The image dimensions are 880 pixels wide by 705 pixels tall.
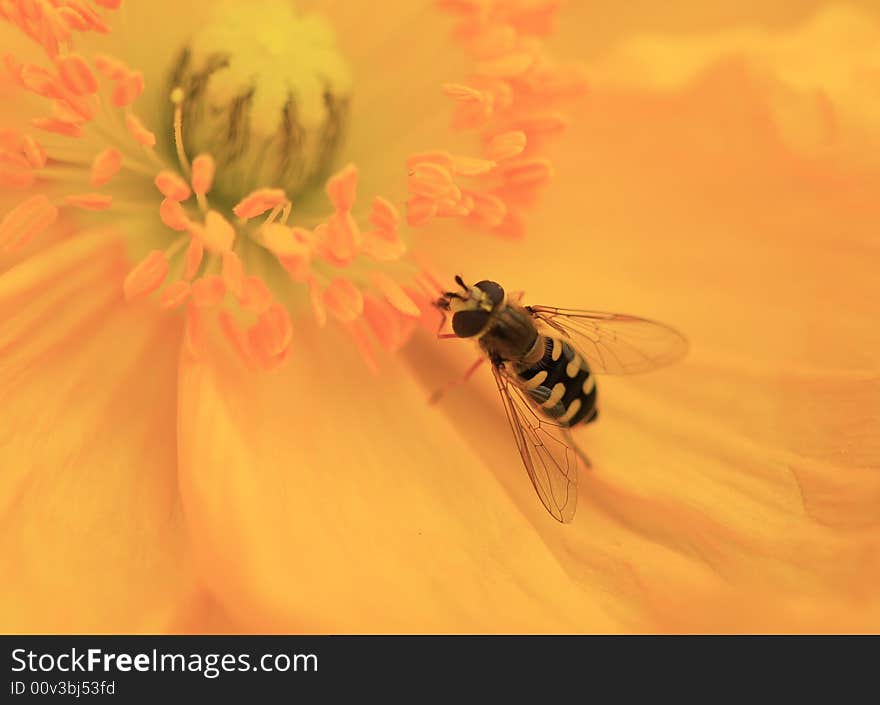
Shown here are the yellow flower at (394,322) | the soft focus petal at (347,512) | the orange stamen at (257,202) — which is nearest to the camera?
the soft focus petal at (347,512)

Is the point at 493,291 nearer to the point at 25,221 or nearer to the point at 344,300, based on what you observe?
the point at 344,300

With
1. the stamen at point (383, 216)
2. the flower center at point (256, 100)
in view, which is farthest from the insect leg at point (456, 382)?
the flower center at point (256, 100)

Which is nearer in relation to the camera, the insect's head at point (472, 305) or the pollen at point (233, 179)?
the pollen at point (233, 179)

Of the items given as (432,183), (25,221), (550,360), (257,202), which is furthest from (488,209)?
(25,221)

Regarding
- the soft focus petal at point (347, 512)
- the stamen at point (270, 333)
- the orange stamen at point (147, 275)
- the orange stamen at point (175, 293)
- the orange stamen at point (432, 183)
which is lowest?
the soft focus petal at point (347, 512)

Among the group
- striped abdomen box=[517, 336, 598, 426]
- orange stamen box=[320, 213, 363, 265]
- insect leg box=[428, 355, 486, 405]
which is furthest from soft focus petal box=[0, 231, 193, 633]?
striped abdomen box=[517, 336, 598, 426]

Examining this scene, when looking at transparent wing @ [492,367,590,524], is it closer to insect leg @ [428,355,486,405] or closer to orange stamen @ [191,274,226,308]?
insect leg @ [428,355,486,405]

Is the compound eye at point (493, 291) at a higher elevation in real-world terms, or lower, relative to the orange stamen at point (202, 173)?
lower

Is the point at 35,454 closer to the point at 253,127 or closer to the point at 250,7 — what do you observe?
the point at 253,127

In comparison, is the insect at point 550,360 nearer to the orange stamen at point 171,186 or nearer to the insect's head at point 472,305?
the insect's head at point 472,305
